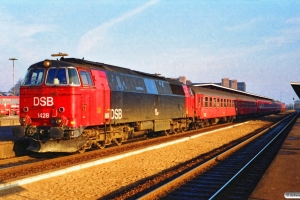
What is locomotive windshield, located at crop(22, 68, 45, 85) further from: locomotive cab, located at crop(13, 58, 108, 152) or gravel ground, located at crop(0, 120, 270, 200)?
gravel ground, located at crop(0, 120, 270, 200)

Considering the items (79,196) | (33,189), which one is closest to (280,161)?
(79,196)

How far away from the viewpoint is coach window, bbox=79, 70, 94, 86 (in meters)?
13.6

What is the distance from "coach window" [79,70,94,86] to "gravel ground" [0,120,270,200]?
343 centimetres

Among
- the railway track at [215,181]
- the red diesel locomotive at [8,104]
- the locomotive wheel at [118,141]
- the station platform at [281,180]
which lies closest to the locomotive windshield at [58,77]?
the locomotive wheel at [118,141]

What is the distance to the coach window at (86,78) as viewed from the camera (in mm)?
13613

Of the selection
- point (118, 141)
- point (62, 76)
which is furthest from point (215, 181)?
point (118, 141)

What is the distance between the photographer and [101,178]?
10.3m

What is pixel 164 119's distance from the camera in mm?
22375

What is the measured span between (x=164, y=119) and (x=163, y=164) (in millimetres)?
9395

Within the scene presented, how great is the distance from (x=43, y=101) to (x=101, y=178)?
461cm

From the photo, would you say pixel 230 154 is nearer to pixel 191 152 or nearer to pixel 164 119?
pixel 191 152

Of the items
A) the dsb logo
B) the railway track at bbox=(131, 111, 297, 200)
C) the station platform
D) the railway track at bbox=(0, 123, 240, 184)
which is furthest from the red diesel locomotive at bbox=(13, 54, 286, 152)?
the station platform

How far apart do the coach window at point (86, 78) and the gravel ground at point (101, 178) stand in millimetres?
3434

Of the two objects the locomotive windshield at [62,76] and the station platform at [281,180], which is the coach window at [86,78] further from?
the station platform at [281,180]
